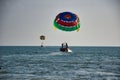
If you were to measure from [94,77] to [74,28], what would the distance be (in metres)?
23.1

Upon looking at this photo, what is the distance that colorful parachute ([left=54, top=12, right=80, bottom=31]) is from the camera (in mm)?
51625

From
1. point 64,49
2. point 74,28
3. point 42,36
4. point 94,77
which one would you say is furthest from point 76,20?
Result: point 42,36

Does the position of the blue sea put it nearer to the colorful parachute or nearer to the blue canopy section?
the colorful parachute

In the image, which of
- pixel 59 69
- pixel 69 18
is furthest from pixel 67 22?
pixel 59 69

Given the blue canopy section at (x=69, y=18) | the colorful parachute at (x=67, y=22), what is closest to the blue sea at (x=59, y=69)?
the colorful parachute at (x=67, y=22)

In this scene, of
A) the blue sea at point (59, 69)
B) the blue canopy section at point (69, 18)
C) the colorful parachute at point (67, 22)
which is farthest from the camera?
the blue canopy section at point (69, 18)

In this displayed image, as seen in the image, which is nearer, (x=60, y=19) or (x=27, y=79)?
(x=27, y=79)

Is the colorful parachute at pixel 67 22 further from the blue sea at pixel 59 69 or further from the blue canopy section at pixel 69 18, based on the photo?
the blue sea at pixel 59 69

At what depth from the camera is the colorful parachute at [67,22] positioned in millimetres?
51625

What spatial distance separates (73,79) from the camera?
95.1ft

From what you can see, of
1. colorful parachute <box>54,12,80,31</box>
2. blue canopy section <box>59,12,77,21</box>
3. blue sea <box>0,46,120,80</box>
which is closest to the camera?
blue sea <box>0,46,120,80</box>

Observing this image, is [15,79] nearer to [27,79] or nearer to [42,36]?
[27,79]

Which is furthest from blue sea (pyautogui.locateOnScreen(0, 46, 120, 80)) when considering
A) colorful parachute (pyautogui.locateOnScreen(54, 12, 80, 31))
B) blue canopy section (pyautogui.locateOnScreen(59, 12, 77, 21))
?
blue canopy section (pyautogui.locateOnScreen(59, 12, 77, 21))

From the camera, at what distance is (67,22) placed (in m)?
51.5
